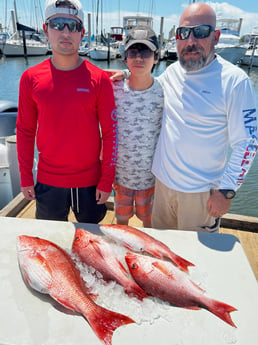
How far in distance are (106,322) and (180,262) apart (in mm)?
484

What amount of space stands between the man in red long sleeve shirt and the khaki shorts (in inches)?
9.9

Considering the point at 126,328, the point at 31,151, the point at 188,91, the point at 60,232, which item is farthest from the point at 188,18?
the point at 126,328

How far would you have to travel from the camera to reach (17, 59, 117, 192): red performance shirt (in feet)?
5.95

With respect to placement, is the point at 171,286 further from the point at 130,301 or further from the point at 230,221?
the point at 230,221

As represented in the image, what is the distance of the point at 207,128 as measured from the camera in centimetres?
183

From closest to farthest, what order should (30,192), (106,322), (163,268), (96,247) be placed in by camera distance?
(106,322) < (163,268) < (96,247) < (30,192)

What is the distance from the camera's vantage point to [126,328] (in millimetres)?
1069

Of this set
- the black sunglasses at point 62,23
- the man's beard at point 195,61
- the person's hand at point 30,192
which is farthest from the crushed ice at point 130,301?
the black sunglasses at point 62,23

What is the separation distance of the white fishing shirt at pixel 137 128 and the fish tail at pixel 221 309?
1.21 meters

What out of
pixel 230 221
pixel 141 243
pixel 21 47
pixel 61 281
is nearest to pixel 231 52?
pixel 21 47

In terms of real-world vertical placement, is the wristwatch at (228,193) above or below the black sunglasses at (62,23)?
below

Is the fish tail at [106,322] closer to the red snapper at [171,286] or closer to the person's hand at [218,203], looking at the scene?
the red snapper at [171,286]

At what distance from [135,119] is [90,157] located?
1.48 feet

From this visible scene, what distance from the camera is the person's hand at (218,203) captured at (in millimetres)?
1751
